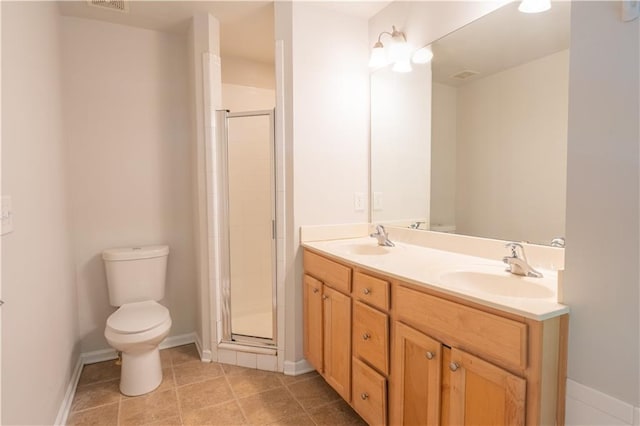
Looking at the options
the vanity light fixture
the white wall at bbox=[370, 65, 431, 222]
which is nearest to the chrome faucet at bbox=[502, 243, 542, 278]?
the white wall at bbox=[370, 65, 431, 222]

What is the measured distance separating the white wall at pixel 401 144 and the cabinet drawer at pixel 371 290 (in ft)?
2.25

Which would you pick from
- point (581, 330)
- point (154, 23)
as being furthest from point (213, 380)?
point (154, 23)

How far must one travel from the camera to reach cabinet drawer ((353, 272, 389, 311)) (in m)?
1.45

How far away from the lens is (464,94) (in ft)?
5.86

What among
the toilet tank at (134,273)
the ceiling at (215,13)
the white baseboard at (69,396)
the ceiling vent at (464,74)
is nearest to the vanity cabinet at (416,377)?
the ceiling vent at (464,74)

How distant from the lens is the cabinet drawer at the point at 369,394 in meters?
1.48

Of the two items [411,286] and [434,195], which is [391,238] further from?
[411,286]

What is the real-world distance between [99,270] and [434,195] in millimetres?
2350

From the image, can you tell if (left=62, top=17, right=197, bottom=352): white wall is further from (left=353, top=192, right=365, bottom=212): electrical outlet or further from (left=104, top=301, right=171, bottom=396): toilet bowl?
(left=353, top=192, right=365, bottom=212): electrical outlet

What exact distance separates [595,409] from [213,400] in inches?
69.5

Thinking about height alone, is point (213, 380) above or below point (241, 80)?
below

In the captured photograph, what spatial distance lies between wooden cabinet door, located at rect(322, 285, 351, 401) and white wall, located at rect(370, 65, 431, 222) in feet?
2.38

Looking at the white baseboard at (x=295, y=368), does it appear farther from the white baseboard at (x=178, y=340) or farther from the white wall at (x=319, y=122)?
the white baseboard at (x=178, y=340)

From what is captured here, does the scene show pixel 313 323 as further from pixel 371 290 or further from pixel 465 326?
pixel 465 326
